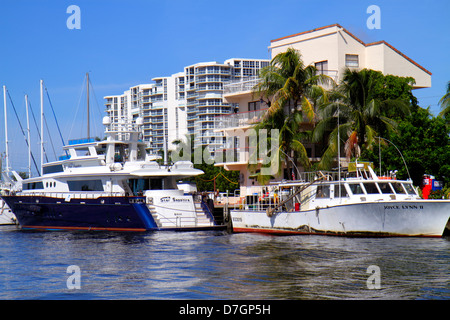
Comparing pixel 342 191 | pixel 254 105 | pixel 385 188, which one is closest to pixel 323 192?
pixel 342 191

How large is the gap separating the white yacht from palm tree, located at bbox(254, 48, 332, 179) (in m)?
6.64

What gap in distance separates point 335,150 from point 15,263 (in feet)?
68.7

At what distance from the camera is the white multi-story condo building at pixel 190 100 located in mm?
127188

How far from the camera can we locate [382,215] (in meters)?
25.5

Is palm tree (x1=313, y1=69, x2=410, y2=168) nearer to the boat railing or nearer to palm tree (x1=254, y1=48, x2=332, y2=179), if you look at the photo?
palm tree (x1=254, y1=48, x2=332, y2=179)

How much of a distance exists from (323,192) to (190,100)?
355ft

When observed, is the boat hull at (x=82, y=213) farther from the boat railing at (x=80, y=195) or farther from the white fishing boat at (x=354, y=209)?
the white fishing boat at (x=354, y=209)

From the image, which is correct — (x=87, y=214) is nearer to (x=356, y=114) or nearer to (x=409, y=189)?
(x=356, y=114)

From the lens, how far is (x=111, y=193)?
34531 millimetres

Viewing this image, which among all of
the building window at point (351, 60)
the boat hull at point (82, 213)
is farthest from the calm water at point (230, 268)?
the building window at point (351, 60)

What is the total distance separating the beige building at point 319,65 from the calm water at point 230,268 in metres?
18.0

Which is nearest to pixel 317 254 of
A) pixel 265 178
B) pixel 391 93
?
pixel 265 178

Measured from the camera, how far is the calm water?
14688 mm
